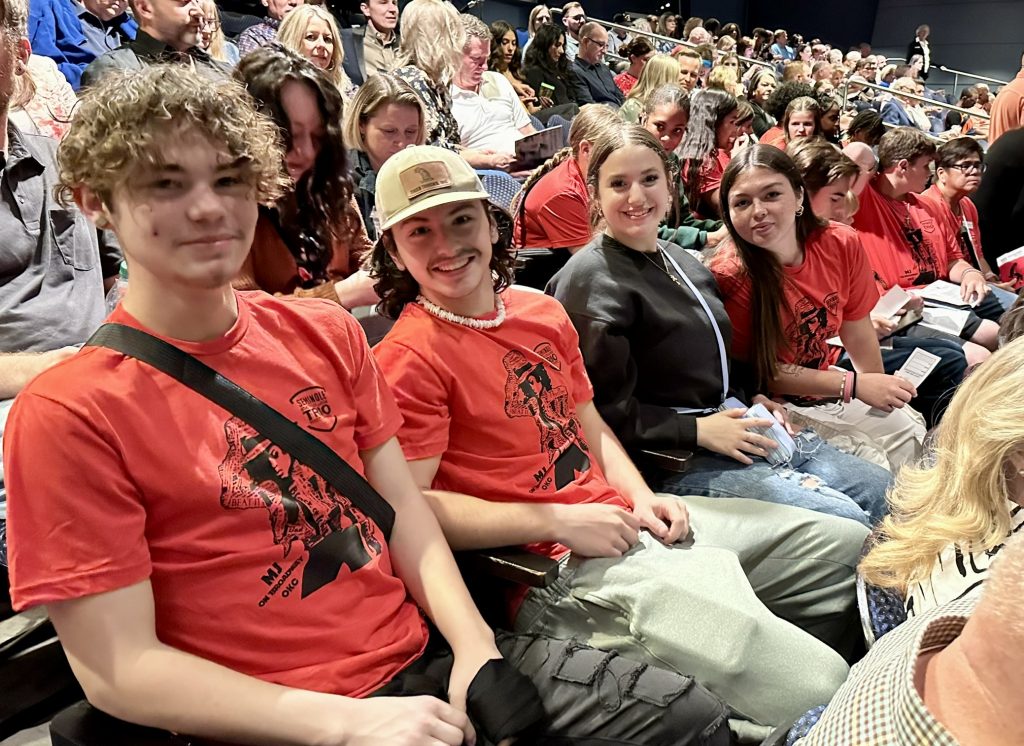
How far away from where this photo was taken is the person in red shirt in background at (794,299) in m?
2.45

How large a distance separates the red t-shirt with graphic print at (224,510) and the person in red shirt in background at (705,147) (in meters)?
3.64

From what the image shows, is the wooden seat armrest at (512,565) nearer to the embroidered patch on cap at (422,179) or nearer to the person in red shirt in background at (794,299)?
the embroidered patch on cap at (422,179)

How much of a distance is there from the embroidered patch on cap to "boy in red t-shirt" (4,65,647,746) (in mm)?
358

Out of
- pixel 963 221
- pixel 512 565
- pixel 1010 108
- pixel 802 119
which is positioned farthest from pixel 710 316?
pixel 1010 108

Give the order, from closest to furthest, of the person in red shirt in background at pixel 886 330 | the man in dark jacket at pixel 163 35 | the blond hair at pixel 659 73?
the man in dark jacket at pixel 163 35
the person in red shirt in background at pixel 886 330
the blond hair at pixel 659 73

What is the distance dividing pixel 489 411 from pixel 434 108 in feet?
6.81

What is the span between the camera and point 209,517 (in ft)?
3.52

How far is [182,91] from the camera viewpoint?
1076 millimetres

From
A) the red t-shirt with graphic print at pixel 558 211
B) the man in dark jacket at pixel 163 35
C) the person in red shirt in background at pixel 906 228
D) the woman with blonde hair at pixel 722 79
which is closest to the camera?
the man in dark jacket at pixel 163 35

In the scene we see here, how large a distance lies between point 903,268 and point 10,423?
3.93m

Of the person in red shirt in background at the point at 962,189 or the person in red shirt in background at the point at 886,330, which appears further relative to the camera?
the person in red shirt in background at the point at 962,189

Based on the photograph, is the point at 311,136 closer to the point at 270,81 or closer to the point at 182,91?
the point at 270,81

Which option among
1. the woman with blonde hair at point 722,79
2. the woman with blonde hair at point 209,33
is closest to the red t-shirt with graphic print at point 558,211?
the woman with blonde hair at point 209,33

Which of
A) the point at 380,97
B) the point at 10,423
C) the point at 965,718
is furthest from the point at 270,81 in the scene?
the point at 965,718
